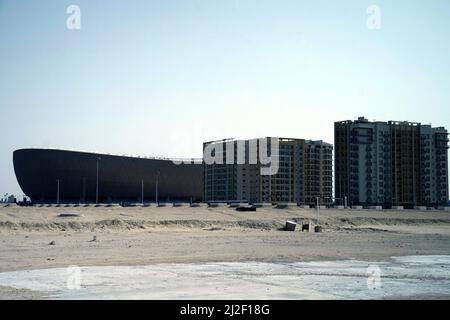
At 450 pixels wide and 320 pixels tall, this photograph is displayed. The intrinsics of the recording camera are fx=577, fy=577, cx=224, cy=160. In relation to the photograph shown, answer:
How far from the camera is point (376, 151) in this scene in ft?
452

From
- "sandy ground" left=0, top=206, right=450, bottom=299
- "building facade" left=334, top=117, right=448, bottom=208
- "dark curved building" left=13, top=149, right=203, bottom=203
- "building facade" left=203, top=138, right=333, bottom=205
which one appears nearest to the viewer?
"sandy ground" left=0, top=206, right=450, bottom=299

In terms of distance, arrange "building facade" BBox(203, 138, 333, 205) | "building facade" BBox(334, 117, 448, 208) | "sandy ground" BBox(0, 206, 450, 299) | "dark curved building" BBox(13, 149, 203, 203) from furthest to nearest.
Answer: "dark curved building" BBox(13, 149, 203, 203) < "building facade" BBox(203, 138, 333, 205) < "building facade" BBox(334, 117, 448, 208) < "sandy ground" BBox(0, 206, 450, 299)

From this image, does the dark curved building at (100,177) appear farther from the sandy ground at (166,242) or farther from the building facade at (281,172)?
the sandy ground at (166,242)

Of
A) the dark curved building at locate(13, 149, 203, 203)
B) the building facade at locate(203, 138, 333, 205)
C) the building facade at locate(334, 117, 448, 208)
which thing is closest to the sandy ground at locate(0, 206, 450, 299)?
the building facade at locate(334, 117, 448, 208)

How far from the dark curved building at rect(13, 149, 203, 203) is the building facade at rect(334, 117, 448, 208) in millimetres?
59651

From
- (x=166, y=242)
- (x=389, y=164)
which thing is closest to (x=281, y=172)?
(x=389, y=164)

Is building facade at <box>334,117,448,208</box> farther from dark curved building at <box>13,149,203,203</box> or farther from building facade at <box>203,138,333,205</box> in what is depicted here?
dark curved building at <box>13,149,203,203</box>

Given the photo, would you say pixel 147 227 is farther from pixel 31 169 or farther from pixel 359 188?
pixel 31 169

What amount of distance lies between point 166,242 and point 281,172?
393 ft

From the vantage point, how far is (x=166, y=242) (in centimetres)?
3734

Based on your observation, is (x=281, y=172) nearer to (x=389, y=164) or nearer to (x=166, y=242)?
(x=389, y=164)

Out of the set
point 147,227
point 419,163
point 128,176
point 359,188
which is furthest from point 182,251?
point 128,176

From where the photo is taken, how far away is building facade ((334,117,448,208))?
135875 millimetres
